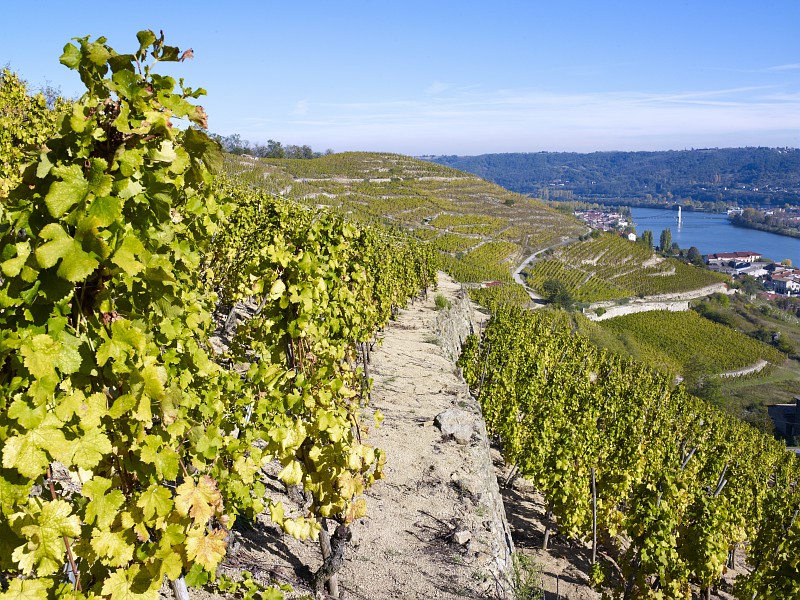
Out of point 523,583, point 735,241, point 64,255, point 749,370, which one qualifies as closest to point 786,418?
point 749,370

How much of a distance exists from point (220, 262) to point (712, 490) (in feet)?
43.6

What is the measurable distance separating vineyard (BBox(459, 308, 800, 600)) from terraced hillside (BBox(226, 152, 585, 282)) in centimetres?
2706

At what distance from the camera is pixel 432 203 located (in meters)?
72.4

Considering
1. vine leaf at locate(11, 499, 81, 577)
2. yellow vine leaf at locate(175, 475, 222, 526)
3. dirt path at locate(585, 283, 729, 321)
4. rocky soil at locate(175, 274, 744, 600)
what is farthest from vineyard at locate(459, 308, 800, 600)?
dirt path at locate(585, 283, 729, 321)

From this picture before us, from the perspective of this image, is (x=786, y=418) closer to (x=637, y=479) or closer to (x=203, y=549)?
(x=637, y=479)

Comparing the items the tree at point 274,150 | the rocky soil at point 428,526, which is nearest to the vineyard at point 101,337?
the rocky soil at point 428,526

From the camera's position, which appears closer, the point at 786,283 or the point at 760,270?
the point at 786,283

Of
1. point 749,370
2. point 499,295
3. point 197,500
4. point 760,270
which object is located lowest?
point 749,370

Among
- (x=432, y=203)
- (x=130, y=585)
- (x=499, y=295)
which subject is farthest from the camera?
(x=432, y=203)

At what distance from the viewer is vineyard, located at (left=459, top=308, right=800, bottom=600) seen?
7.97 meters

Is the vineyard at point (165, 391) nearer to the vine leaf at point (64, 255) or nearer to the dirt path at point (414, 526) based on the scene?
the vine leaf at point (64, 255)

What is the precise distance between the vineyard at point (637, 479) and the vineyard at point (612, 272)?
134ft

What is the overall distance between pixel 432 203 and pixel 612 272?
2658 cm

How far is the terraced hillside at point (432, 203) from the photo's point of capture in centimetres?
5534
